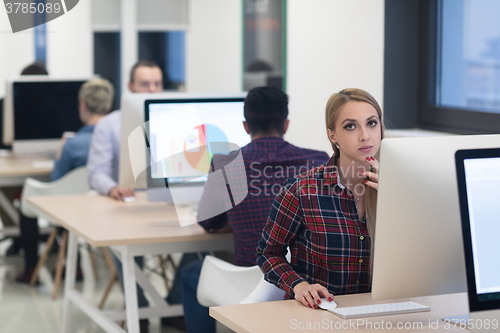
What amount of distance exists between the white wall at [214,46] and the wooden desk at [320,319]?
12.2 ft

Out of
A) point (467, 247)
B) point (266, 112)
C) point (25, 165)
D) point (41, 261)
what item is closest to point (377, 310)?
point (467, 247)

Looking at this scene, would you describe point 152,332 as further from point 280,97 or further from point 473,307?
point 473,307

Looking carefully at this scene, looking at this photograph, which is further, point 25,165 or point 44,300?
point 25,165

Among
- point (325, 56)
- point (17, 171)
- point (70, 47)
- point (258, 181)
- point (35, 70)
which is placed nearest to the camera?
point (258, 181)

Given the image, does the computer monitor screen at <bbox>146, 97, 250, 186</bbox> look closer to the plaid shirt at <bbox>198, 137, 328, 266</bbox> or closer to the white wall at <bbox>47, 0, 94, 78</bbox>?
the plaid shirt at <bbox>198, 137, 328, 266</bbox>

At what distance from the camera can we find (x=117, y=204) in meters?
3.14

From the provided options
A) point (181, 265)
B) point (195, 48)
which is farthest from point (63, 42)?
point (181, 265)

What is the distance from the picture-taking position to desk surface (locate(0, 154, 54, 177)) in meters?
4.15

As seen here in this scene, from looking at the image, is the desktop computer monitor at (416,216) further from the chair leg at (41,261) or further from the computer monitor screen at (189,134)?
the chair leg at (41,261)

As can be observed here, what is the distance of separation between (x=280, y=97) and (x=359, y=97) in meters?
0.68

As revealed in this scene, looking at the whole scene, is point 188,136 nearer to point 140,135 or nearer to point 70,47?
point 140,135

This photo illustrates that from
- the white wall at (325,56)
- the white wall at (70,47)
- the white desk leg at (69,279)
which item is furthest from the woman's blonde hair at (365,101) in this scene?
the white wall at (70,47)

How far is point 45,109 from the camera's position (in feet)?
14.9

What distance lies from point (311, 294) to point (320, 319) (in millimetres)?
115
